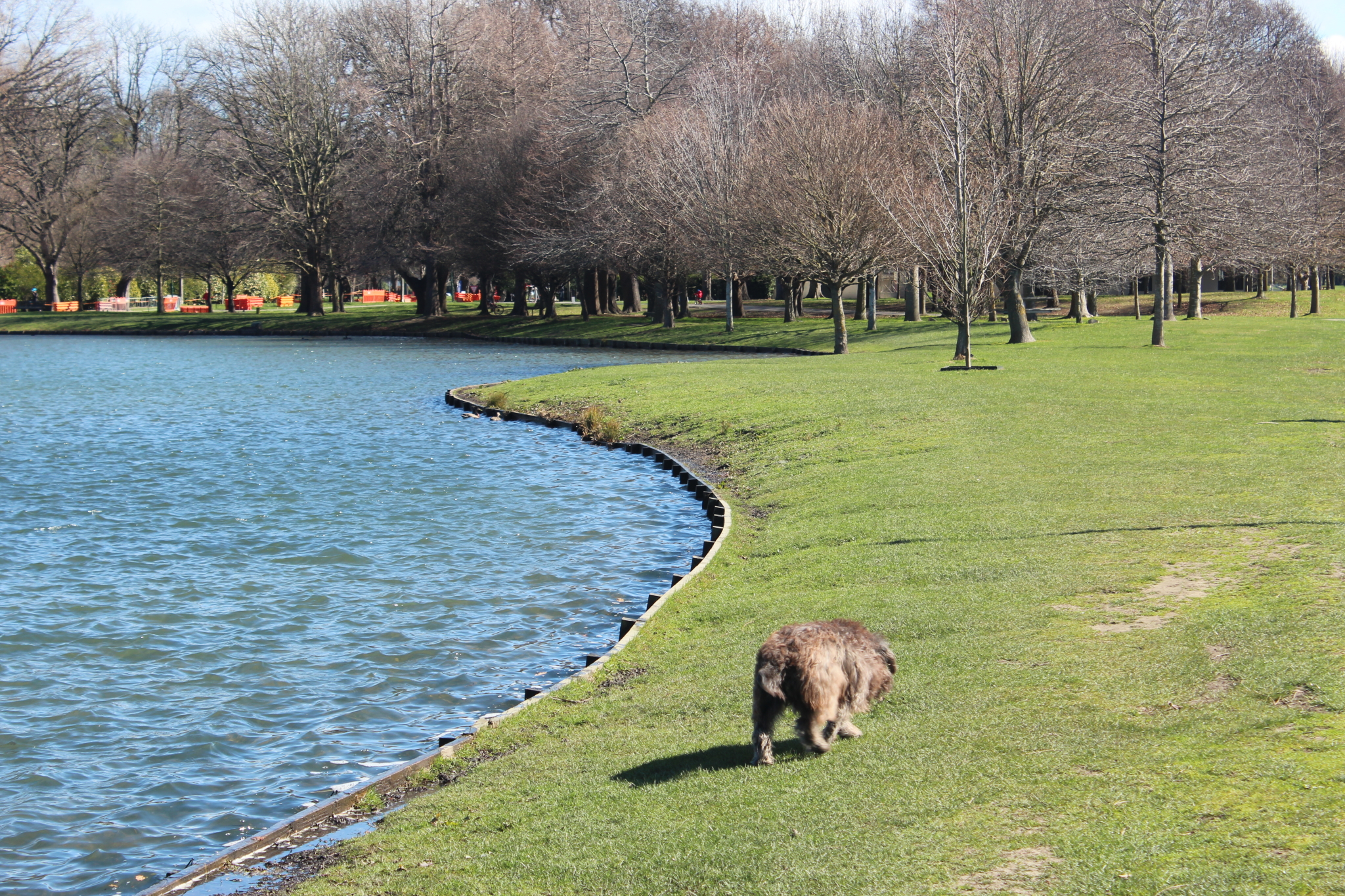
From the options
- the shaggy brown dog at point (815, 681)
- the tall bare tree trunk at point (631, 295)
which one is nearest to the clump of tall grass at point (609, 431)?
the shaggy brown dog at point (815, 681)

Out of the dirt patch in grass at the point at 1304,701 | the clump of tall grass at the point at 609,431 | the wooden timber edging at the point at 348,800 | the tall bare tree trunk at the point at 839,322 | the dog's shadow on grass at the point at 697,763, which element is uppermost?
the tall bare tree trunk at the point at 839,322

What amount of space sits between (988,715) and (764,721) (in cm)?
186

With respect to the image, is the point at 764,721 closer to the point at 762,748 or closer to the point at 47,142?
the point at 762,748

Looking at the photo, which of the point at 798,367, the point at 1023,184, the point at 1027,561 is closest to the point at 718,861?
the point at 1027,561

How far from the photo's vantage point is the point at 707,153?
2406 inches

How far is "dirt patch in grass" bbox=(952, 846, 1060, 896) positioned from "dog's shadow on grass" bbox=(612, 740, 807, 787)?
2.15 m

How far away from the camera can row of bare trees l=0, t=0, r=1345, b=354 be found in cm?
4516

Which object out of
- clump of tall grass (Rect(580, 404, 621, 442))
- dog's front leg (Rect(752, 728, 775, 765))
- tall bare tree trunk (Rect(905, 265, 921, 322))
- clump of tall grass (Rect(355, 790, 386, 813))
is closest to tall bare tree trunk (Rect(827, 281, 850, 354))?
tall bare tree trunk (Rect(905, 265, 921, 322))

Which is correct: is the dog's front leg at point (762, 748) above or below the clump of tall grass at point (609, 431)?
below

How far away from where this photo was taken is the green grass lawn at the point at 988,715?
6.82 m

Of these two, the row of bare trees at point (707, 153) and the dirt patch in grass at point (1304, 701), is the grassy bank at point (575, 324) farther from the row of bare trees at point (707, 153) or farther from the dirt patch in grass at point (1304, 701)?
the dirt patch in grass at point (1304, 701)

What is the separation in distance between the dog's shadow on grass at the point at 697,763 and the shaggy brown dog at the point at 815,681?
0.19m

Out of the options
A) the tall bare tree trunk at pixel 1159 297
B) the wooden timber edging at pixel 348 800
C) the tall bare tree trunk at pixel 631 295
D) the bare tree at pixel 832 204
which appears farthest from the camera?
the tall bare tree trunk at pixel 631 295

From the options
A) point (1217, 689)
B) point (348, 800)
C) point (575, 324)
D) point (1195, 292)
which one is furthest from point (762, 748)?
point (575, 324)
